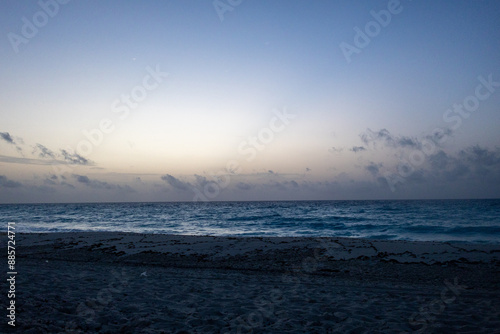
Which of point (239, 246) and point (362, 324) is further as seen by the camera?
point (239, 246)

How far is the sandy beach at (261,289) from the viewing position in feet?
20.3

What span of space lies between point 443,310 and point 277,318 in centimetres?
410

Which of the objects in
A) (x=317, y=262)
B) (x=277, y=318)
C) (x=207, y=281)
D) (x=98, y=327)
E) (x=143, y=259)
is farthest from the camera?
(x=143, y=259)

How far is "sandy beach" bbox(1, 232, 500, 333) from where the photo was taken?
6.19 metres

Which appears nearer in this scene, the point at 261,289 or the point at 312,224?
the point at 261,289

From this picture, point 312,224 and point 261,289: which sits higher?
point 261,289

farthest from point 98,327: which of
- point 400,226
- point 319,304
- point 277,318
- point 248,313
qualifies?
point 400,226

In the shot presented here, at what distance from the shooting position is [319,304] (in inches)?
295

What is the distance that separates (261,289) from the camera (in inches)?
353

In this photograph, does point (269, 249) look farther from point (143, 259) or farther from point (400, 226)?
point (400, 226)

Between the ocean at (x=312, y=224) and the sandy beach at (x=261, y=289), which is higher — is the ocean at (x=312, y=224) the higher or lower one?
the lower one

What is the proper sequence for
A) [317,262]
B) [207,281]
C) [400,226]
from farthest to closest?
1. [400,226]
2. [317,262]
3. [207,281]

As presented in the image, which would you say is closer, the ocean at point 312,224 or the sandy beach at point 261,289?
the sandy beach at point 261,289

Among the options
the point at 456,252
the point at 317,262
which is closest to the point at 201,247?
the point at 317,262
